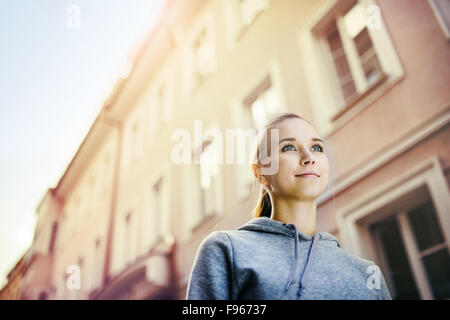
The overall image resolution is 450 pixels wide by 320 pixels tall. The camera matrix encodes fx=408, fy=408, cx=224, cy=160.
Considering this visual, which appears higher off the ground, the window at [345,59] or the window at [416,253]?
the window at [345,59]

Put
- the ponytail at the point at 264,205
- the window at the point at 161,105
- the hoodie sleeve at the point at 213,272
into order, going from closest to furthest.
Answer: the hoodie sleeve at the point at 213,272
the ponytail at the point at 264,205
the window at the point at 161,105

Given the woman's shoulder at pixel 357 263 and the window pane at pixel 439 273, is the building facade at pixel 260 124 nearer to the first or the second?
the window pane at pixel 439 273

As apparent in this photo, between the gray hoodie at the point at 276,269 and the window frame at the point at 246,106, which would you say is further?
the window frame at the point at 246,106

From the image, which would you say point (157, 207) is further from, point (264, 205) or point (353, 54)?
point (264, 205)

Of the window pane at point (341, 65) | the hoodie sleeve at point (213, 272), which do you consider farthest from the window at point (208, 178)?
the hoodie sleeve at point (213, 272)

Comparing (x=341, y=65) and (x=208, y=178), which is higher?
(x=341, y=65)

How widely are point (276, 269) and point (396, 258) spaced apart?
396 cm

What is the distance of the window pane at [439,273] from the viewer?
4117 millimetres

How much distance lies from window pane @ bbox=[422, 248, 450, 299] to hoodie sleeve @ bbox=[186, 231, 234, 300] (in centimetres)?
366

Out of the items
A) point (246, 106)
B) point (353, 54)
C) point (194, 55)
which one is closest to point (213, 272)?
point (353, 54)

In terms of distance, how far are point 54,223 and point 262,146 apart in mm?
19956

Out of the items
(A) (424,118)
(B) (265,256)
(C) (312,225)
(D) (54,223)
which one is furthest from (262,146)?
(D) (54,223)

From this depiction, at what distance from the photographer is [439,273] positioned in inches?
165

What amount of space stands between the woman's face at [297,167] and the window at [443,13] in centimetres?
320
